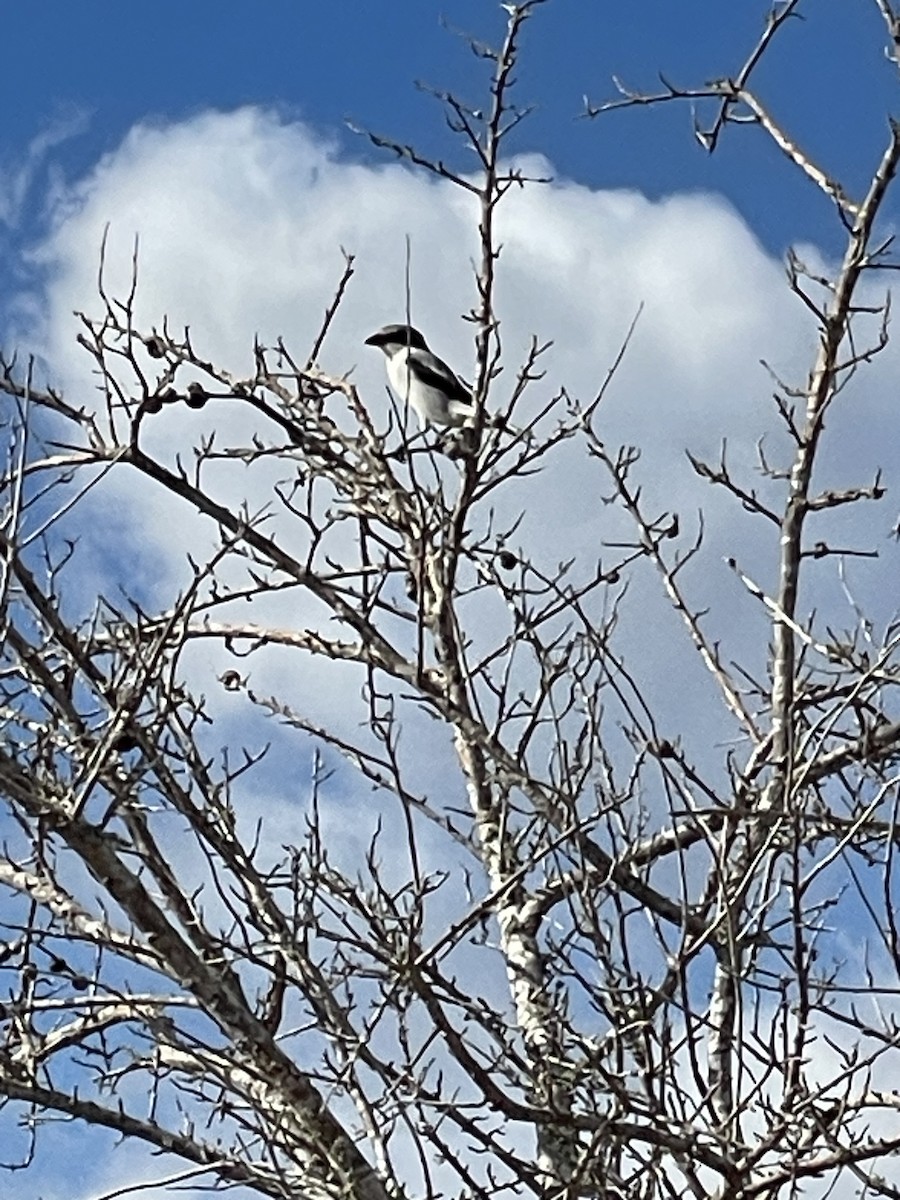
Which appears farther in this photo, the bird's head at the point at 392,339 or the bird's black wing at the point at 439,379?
the bird's head at the point at 392,339

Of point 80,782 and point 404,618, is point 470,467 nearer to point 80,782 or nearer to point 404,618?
point 404,618

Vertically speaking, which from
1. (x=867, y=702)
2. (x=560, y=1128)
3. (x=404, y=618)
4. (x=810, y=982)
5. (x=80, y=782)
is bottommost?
(x=560, y=1128)

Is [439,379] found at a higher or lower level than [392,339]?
lower

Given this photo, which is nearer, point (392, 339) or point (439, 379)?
point (439, 379)

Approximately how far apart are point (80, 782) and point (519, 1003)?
211 cm

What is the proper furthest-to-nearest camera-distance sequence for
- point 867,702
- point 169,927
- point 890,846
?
point 867,702
point 169,927
point 890,846

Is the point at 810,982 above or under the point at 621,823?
under

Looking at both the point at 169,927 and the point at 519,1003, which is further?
the point at 519,1003

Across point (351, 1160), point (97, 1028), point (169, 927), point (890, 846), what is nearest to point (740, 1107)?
point (890, 846)

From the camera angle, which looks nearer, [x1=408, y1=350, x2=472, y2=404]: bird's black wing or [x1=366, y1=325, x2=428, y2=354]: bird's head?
[x1=408, y1=350, x2=472, y2=404]: bird's black wing

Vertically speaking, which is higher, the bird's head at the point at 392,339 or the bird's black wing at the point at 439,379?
the bird's head at the point at 392,339

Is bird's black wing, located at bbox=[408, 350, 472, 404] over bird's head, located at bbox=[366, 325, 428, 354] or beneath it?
beneath

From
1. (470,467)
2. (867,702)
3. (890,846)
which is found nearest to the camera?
(890,846)

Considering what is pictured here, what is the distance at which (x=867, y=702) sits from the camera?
5688mm
